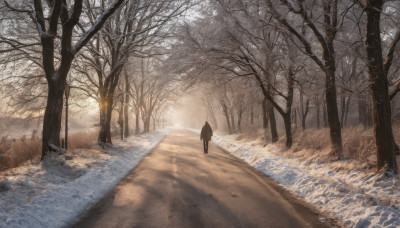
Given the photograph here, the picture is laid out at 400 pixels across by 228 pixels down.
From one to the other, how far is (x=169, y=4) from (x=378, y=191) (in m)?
11.1

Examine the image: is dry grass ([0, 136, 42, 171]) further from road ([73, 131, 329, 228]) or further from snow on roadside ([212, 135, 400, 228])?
snow on roadside ([212, 135, 400, 228])

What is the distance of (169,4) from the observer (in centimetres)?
1274

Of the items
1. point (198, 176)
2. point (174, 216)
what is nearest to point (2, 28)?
point (198, 176)

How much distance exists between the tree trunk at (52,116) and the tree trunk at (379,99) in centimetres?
951

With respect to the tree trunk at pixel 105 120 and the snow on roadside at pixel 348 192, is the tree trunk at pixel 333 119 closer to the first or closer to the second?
the snow on roadside at pixel 348 192

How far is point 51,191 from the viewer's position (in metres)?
Answer: 6.04

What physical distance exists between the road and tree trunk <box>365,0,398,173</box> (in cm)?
254

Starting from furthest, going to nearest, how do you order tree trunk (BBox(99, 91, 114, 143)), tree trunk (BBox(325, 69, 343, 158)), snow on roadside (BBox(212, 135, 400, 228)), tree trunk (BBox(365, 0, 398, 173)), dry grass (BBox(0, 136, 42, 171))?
tree trunk (BBox(99, 91, 114, 143)) < tree trunk (BBox(325, 69, 343, 158)) < dry grass (BBox(0, 136, 42, 171)) < tree trunk (BBox(365, 0, 398, 173)) < snow on roadside (BBox(212, 135, 400, 228))

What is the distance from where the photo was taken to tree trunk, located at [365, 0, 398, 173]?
650 centimetres

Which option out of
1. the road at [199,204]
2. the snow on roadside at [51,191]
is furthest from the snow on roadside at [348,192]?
the snow on roadside at [51,191]

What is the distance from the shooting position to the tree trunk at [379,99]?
6.50m

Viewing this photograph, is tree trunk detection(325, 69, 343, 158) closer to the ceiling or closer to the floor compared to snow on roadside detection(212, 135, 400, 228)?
closer to the ceiling

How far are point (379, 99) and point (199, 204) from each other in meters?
5.02

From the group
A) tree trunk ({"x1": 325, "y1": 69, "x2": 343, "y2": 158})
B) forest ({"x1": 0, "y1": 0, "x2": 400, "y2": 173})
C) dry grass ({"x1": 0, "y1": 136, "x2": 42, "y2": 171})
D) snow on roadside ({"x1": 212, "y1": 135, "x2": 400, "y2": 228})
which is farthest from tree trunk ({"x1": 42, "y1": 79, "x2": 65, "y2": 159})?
tree trunk ({"x1": 325, "y1": 69, "x2": 343, "y2": 158})
